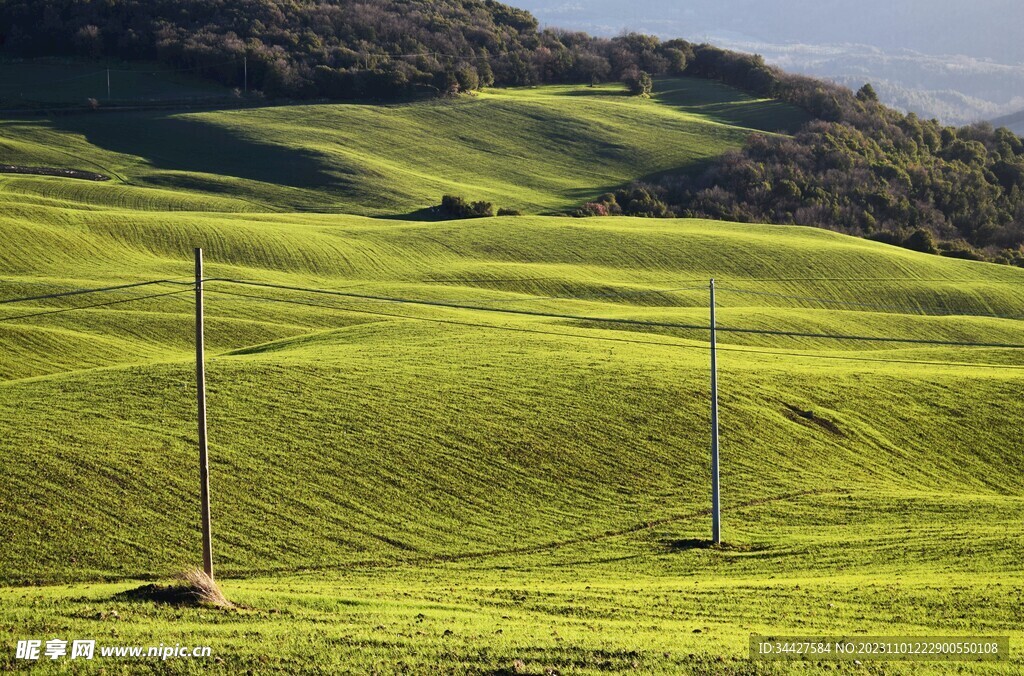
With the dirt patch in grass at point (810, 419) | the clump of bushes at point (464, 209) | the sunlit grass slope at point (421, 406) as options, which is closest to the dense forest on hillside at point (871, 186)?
the clump of bushes at point (464, 209)

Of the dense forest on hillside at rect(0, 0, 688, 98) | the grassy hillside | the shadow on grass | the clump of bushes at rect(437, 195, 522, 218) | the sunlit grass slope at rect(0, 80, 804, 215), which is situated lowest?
the shadow on grass

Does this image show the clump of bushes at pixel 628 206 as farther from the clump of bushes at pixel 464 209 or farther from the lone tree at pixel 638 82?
the lone tree at pixel 638 82

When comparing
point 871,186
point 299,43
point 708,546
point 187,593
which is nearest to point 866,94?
point 871,186

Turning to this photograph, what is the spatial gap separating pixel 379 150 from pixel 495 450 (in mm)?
100007

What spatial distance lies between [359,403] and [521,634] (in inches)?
888

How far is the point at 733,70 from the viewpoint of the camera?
190 metres

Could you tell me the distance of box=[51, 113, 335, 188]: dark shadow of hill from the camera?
125m

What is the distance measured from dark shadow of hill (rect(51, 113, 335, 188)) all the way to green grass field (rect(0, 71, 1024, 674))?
31317 millimetres

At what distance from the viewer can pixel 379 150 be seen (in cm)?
13725

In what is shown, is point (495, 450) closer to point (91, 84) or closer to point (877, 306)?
point (877, 306)

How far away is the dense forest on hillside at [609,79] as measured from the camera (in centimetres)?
13525

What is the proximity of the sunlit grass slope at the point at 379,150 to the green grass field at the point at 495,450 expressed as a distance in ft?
78.3

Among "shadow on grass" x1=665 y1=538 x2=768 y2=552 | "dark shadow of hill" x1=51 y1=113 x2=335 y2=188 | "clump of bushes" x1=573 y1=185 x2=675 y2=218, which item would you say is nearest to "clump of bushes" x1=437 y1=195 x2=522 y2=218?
"clump of bushes" x1=573 y1=185 x2=675 y2=218

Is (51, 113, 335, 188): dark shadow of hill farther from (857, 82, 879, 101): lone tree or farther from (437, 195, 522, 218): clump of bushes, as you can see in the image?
(857, 82, 879, 101): lone tree
